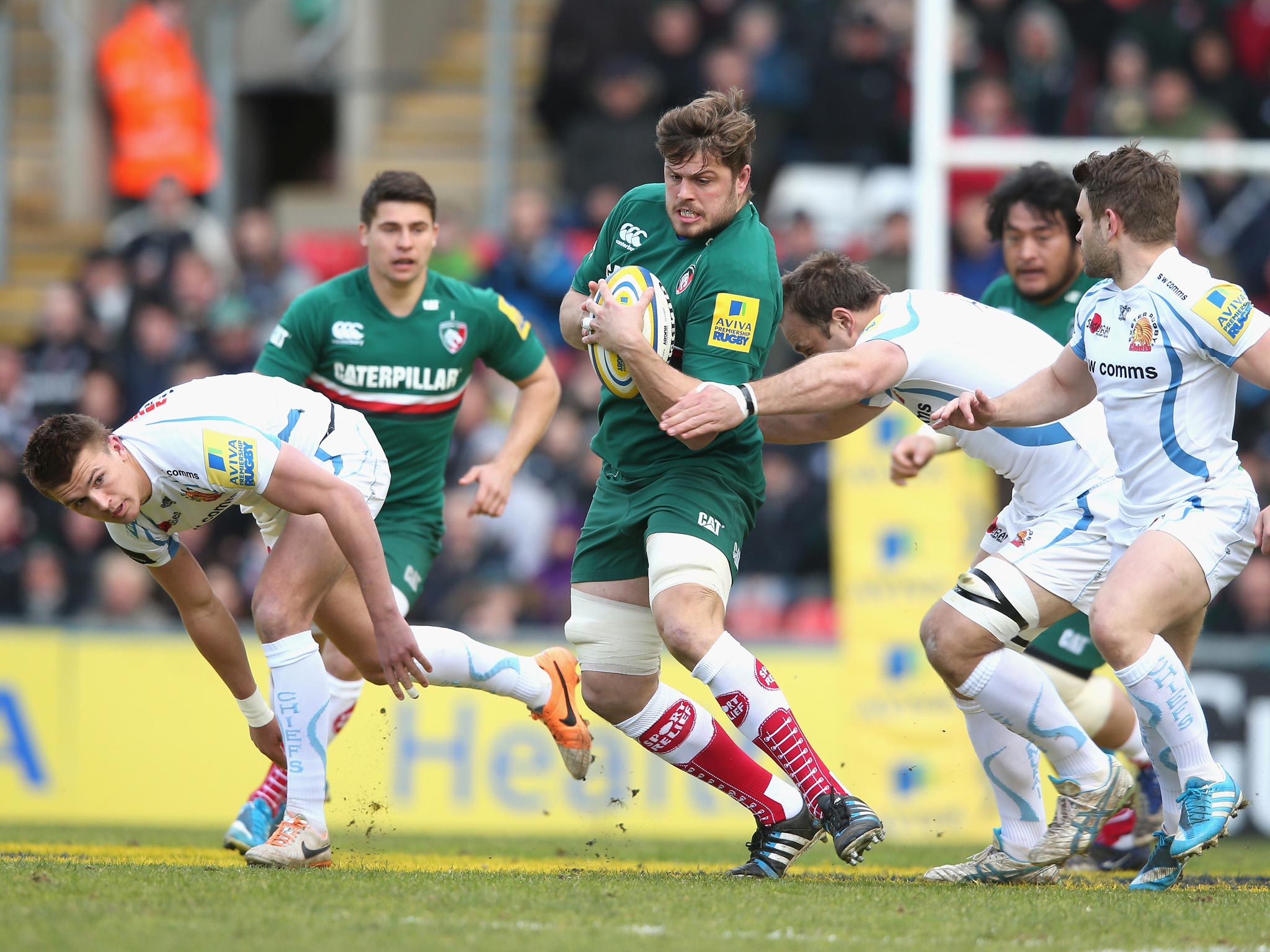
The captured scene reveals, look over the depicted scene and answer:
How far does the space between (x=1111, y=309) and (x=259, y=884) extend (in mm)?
3391

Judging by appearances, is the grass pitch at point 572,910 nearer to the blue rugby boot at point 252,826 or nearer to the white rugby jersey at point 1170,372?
the blue rugby boot at point 252,826

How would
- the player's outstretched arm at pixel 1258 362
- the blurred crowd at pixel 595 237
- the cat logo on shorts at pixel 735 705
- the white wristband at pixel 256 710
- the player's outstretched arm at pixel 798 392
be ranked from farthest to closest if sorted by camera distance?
the blurred crowd at pixel 595 237 < the white wristband at pixel 256 710 < the cat logo on shorts at pixel 735 705 < the player's outstretched arm at pixel 798 392 < the player's outstretched arm at pixel 1258 362

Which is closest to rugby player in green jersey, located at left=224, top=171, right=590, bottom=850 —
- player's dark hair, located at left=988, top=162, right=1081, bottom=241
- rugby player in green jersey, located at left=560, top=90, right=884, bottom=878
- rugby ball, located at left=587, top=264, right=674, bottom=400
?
rugby player in green jersey, located at left=560, top=90, right=884, bottom=878

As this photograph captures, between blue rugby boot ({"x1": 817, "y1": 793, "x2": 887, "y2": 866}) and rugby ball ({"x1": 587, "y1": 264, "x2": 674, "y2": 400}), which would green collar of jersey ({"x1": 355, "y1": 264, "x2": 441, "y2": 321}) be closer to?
rugby ball ({"x1": 587, "y1": 264, "x2": 674, "y2": 400})

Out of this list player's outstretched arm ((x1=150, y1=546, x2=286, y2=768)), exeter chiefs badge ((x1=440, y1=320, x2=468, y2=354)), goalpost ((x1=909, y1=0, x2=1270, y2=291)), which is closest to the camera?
player's outstretched arm ((x1=150, y1=546, x2=286, y2=768))

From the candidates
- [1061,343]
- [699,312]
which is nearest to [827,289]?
[699,312]

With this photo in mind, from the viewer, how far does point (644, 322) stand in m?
5.80

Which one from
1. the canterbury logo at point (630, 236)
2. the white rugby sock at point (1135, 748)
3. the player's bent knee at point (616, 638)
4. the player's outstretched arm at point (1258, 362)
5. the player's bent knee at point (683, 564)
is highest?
the canterbury logo at point (630, 236)

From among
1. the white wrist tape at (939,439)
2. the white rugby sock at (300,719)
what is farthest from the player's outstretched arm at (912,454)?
the white rugby sock at (300,719)

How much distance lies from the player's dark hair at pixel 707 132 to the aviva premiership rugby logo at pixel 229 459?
176 cm

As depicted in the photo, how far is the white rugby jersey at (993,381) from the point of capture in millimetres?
5957

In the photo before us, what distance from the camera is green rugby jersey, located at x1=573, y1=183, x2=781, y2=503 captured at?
19.2 ft

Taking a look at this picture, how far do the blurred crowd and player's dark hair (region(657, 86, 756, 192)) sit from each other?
556 centimetres

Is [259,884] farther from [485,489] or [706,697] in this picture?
[706,697]
